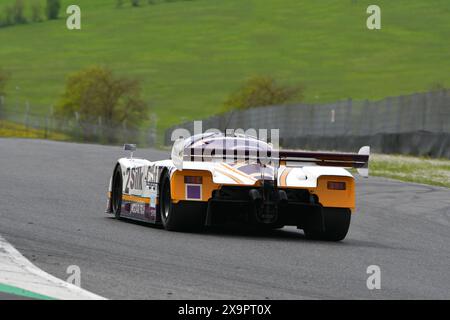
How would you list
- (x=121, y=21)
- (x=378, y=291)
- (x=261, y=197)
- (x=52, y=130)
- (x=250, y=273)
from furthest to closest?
(x=121, y=21) → (x=52, y=130) → (x=261, y=197) → (x=250, y=273) → (x=378, y=291)

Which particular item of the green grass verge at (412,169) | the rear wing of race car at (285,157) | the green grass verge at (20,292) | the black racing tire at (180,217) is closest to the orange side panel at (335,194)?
the rear wing of race car at (285,157)

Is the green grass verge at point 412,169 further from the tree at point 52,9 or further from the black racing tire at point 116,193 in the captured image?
the tree at point 52,9

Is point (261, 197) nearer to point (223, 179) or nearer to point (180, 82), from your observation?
point (223, 179)

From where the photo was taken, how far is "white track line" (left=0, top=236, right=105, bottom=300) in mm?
7000

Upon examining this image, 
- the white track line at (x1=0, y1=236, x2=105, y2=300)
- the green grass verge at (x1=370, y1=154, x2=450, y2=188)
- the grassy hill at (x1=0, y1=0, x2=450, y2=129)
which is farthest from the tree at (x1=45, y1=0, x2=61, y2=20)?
the white track line at (x1=0, y1=236, x2=105, y2=300)

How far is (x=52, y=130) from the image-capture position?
2653 inches

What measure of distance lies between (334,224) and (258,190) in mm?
1005

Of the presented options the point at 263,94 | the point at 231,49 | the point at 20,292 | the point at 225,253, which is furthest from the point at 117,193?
the point at 231,49

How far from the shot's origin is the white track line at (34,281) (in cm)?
700

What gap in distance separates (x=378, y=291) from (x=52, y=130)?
198 ft

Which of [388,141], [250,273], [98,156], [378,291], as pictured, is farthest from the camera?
[388,141]

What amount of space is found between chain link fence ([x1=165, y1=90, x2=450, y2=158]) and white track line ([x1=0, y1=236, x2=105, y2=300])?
2055cm

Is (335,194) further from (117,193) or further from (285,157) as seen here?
(117,193)

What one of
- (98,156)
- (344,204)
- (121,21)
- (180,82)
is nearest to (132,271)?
(344,204)
